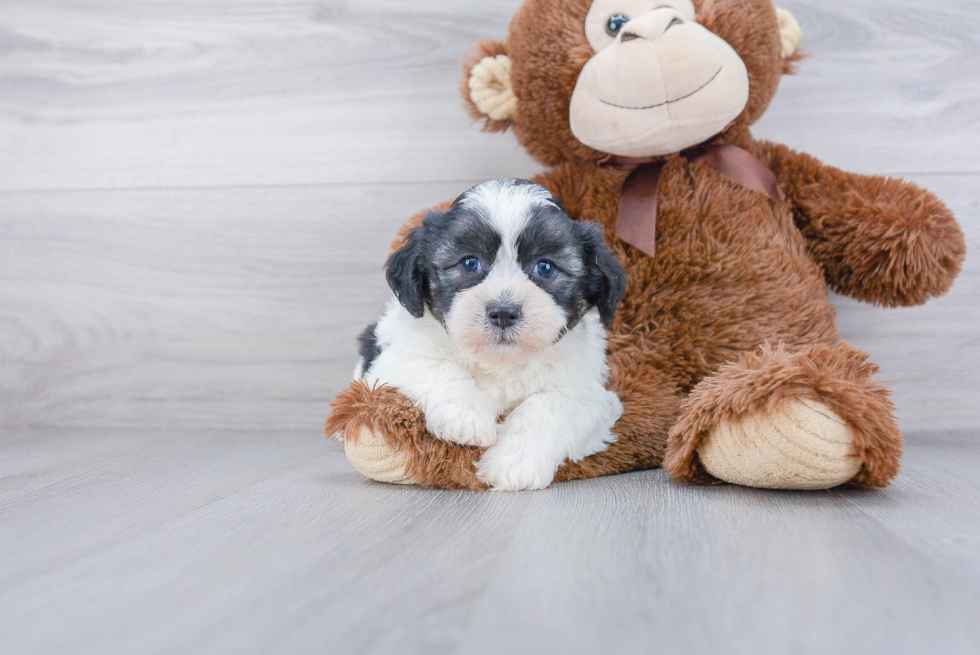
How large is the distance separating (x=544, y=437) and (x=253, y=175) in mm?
1346

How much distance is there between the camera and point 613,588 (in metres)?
0.83

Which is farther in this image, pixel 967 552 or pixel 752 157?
pixel 752 157

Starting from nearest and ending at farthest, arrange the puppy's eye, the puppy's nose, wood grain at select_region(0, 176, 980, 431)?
the puppy's nose, the puppy's eye, wood grain at select_region(0, 176, 980, 431)

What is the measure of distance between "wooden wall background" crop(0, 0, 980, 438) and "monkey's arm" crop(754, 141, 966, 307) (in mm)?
357

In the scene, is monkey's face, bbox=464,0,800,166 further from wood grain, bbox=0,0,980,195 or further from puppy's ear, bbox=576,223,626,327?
wood grain, bbox=0,0,980,195

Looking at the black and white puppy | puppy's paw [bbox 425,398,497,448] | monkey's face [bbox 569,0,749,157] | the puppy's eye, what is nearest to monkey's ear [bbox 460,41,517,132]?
monkey's face [bbox 569,0,749,157]

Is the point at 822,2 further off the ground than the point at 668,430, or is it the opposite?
the point at 822,2

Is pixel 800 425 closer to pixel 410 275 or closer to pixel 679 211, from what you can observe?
pixel 679 211

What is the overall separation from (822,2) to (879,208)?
77cm

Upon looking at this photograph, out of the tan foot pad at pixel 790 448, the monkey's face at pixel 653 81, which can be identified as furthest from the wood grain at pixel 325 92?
the tan foot pad at pixel 790 448

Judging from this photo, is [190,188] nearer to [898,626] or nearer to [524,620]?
[524,620]

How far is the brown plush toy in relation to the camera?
1424 mm

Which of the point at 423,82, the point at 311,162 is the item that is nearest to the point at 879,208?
the point at 423,82

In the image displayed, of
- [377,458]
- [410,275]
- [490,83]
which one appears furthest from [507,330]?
[490,83]
